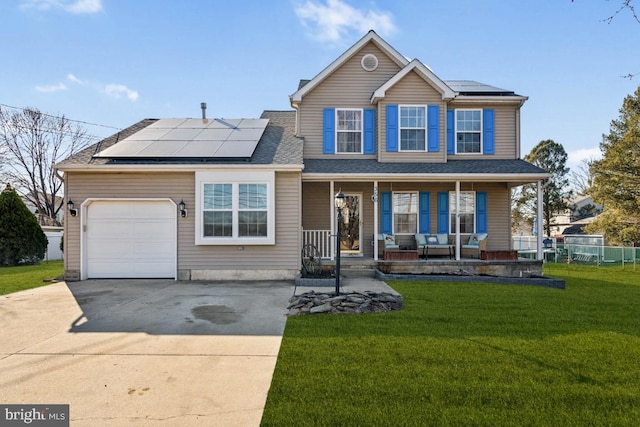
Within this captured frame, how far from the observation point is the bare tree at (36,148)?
83.6 ft

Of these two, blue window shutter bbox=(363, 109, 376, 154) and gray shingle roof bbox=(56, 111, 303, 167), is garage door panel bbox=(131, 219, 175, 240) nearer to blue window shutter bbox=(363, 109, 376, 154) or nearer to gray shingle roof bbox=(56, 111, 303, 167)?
gray shingle roof bbox=(56, 111, 303, 167)

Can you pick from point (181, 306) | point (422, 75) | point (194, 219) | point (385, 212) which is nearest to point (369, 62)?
point (422, 75)

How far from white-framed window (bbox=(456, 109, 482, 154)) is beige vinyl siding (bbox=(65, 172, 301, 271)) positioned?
20.1ft

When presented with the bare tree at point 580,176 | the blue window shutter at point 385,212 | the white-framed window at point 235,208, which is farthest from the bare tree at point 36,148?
the bare tree at point 580,176

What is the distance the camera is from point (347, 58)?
11445 millimetres

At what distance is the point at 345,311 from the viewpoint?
6020mm

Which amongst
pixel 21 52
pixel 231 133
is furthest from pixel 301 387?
pixel 21 52

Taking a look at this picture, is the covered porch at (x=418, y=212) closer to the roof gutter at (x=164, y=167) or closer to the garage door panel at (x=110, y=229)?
the roof gutter at (x=164, y=167)

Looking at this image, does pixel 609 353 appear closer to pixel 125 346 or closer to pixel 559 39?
pixel 125 346

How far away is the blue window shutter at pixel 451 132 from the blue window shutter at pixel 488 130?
1.02m

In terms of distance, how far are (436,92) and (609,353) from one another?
9.16 meters

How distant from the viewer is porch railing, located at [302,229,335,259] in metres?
10.7

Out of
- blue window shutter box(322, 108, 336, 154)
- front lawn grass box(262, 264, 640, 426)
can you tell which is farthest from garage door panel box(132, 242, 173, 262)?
blue window shutter box(322, 108, 336, 154)

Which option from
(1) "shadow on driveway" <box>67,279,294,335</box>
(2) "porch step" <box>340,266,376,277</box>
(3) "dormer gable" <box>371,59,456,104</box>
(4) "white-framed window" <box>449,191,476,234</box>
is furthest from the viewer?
(4) "white-framed window" <box>449,191,476,234</box>
